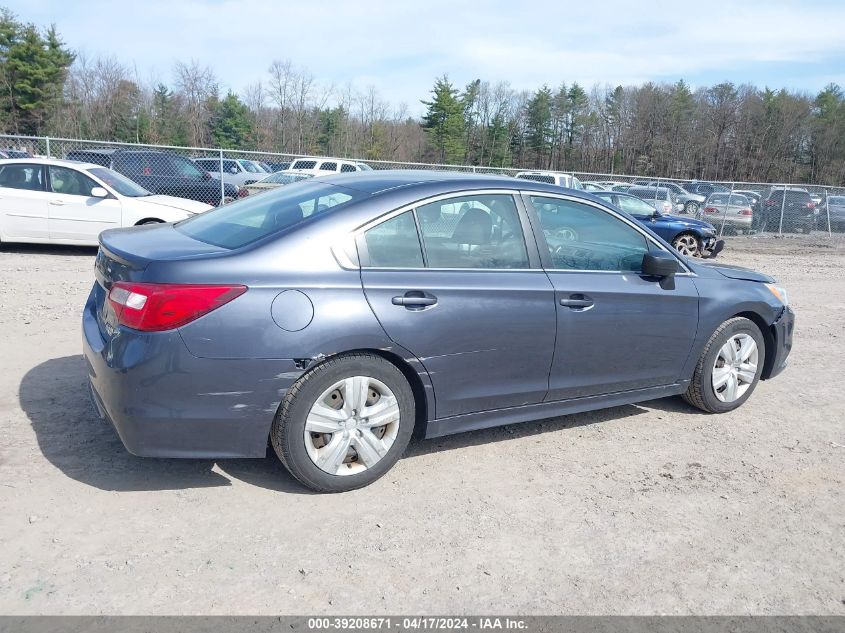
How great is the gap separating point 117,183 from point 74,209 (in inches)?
34.8

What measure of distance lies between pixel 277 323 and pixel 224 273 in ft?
1.11

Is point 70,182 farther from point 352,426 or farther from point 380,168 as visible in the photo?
point 380,168

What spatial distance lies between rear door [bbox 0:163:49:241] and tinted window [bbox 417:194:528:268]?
9.56 metres

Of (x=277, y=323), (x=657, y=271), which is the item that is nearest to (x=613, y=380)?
(x=657, y=271)

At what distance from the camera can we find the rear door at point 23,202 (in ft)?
36.0

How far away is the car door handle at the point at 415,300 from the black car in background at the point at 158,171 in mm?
14028

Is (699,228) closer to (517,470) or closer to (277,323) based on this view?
(517,470)

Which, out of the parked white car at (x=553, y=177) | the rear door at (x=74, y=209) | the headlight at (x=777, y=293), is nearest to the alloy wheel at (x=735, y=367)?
the headlight at (x=777, y=293)

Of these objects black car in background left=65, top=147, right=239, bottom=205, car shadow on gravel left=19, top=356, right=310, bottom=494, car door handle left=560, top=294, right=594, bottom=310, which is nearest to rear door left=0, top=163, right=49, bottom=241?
black car in background left=65, top=147, right=239, bottom=205

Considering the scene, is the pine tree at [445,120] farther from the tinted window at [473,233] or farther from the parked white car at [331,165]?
the tinted window at [473,233]

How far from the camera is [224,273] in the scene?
3203mm

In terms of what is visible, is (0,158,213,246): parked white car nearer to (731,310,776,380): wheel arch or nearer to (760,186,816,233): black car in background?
(731,310,776,380): wheel arch

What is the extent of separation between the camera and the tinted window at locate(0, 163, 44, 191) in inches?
437

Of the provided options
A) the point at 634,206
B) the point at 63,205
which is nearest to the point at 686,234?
the point at 634,206
